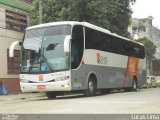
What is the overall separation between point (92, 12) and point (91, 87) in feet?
35.5

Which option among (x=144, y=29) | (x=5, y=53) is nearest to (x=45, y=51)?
(x=5, y=53)

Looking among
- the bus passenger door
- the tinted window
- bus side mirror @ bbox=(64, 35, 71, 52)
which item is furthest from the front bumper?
the tinted window

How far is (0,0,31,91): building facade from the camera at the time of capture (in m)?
33.5

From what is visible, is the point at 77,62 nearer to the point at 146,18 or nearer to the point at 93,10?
the point at 93,10

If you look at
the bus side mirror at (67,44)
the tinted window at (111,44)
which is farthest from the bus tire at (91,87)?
the bus side mirror at (67,44)

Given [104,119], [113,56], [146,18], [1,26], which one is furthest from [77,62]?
[146,18]

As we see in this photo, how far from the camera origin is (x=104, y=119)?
12484 millimetres

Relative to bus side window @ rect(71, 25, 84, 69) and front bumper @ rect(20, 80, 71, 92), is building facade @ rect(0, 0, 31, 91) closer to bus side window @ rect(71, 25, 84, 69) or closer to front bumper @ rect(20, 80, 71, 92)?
front bumper @ rect(20, 80, 71, 92)

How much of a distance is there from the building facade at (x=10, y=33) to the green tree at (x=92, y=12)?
1.06 m

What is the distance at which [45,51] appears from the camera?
22.0 metres

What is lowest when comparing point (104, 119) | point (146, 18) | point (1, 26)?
point (104, 119)

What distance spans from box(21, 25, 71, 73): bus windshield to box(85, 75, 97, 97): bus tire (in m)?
2.66

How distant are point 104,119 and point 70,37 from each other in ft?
31.3

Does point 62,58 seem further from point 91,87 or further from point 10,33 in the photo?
point 10,33
